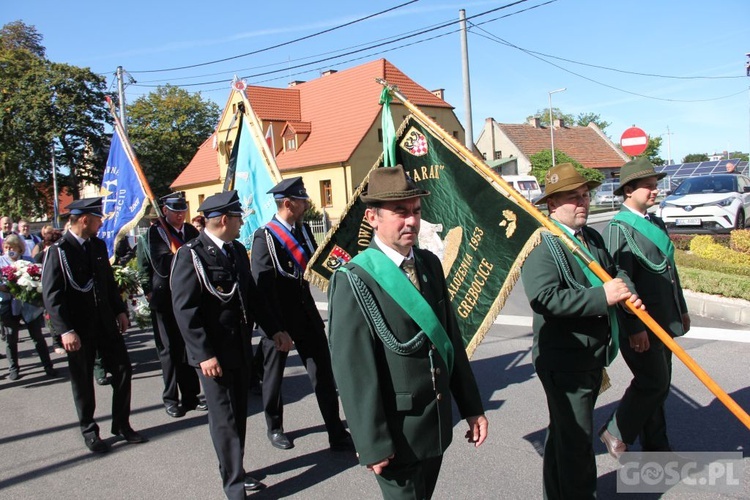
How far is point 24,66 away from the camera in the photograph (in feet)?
145

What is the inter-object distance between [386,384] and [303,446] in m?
Result: 2.68

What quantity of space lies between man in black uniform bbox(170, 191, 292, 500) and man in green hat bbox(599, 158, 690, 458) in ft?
8.19

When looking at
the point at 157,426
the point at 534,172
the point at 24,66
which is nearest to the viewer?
the point at 157,426

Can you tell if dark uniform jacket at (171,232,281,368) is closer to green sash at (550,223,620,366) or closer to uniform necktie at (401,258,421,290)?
uniform necktie at (401,258,421,290)

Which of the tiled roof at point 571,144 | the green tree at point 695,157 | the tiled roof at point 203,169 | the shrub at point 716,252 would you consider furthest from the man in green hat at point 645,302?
the green tree at point 695,157

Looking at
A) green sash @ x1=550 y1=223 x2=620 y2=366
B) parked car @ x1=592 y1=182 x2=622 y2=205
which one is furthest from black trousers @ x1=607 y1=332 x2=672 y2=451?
parked car @ x1=592 y1=182 x2=622 y2=205

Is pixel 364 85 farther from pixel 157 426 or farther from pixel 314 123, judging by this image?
pixel 157 426

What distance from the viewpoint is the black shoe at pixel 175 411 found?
5.92 meters

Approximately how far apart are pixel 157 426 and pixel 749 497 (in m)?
4.65

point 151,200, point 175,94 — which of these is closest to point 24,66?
point 175,94

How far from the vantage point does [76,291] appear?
5.12m

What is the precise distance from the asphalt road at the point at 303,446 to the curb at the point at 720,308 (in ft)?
4.09

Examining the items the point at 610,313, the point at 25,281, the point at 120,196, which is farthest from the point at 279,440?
the point at 25,281

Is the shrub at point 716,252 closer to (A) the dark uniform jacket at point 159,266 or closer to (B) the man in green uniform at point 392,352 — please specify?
(A) the dark uniform jacket at point 159,266
